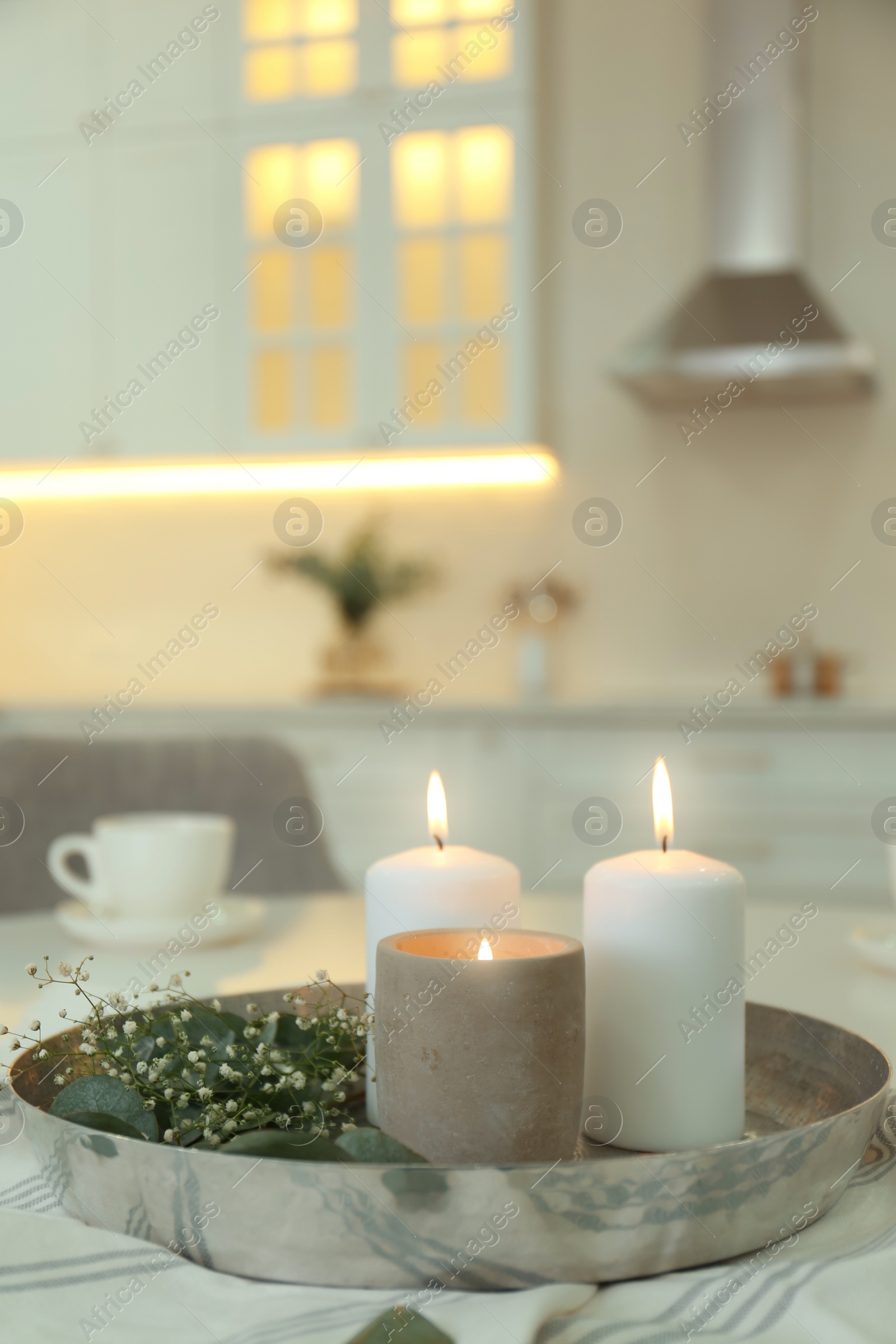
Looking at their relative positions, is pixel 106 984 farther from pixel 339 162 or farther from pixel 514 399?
pixel 339 162

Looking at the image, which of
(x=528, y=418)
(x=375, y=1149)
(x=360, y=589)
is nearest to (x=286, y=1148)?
(x=375, y=1149)

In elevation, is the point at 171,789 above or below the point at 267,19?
below

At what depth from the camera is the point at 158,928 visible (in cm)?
89

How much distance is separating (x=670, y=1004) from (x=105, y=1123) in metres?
0.20

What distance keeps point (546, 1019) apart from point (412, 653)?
278 cm

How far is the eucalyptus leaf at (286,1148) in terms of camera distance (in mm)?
368

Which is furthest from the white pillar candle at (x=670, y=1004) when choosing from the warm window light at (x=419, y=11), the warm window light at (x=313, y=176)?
the warm window light at (x=419, y=11)

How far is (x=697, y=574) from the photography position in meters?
3.03

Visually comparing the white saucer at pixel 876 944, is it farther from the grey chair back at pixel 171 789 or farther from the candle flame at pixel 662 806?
the grey chair back at pixel 171 789

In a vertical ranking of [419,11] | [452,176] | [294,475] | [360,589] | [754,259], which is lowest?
[360,589]

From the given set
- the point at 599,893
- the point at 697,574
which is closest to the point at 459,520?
the point at 697,574

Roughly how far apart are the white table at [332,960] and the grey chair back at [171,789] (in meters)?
0.41

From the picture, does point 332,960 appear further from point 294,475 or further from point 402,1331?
point 294,475

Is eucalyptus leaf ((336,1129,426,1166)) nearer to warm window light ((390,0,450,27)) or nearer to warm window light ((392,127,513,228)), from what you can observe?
warm window light ((392,127,513,228))
